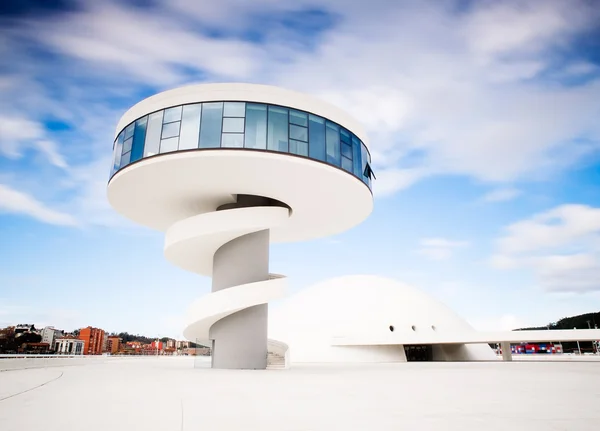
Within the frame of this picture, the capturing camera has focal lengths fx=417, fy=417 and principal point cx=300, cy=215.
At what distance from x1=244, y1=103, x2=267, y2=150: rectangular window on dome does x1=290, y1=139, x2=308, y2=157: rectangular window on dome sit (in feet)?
4.22

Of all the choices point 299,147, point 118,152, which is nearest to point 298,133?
point 299,147

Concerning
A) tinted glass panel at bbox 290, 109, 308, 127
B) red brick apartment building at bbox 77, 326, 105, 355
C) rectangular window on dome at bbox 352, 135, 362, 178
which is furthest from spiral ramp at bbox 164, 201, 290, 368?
red brick apartment building at bbox 77, 326, 105, 355

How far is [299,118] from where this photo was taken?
19.6m

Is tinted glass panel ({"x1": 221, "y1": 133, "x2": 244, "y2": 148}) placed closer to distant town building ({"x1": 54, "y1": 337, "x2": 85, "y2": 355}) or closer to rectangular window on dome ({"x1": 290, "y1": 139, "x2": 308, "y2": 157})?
rectangular window on dome ({"x1": 290, "y1": 139, "x2": 308, "y2": 157})

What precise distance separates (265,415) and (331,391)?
11.9ft

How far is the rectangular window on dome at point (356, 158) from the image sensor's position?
2159 centimetres

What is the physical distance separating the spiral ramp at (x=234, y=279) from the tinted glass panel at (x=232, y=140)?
142 inches

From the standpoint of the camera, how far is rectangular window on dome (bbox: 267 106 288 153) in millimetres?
18547

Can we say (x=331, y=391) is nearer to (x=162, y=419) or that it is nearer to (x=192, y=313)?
(x=162, y=419)

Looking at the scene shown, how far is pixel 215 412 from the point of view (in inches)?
274

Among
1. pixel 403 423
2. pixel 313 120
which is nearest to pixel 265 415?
pixel 403 423

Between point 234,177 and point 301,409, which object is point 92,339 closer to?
point 234,177

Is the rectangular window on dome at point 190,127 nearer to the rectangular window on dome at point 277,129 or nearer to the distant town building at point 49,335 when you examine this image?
the rectangular window on dome at point 277,129

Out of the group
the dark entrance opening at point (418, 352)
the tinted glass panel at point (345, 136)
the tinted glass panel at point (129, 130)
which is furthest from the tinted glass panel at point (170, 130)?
the dark entrance opening at point (418, 352)
